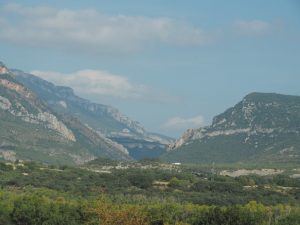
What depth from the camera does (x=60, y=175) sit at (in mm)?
157625

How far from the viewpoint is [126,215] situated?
3337 inches

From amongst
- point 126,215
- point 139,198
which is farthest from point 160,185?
point 126,215

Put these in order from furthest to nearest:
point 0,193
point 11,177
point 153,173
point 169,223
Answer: point 153,173 → point 11,177 → point 0,193 → point 169,223

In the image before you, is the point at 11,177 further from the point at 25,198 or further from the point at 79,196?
the point at 25,198

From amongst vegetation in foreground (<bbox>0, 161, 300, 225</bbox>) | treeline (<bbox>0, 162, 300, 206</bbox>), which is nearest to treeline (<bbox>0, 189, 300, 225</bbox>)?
vegetation in foreground (<bbox>0, 161, 300, 225</bbox>)

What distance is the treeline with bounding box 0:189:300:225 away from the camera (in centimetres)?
8769

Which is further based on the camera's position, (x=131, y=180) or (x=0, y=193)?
(x=131, y=180)

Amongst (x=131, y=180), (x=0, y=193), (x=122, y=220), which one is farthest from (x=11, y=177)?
(x=122, y=220)

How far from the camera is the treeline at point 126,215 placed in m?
87.7

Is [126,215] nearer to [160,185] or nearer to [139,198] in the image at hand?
[139,198]

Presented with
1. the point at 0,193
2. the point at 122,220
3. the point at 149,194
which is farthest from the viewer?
the point at 149,194

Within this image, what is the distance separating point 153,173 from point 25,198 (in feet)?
214

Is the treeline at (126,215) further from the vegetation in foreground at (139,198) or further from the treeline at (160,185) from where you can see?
the treeline at (160,185)

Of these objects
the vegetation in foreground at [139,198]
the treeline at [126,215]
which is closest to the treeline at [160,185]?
the vegetation in foreground at [139,198]
